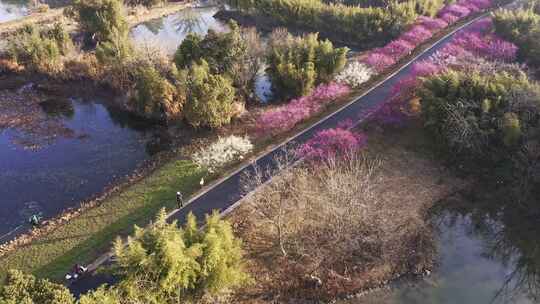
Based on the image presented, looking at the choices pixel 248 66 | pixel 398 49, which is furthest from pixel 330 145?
pixel 398 49

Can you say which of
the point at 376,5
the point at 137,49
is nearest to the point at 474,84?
the point at 137,49

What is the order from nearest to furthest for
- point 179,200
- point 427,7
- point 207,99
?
point 179,200, point 207,99, point 427,7

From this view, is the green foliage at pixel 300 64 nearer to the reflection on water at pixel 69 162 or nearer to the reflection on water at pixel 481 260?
the reflection on water at pixel 69 162

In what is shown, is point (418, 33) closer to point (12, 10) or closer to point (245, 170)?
point (245, 170)

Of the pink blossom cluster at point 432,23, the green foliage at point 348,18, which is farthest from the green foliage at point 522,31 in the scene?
the green foliage at point 348,18

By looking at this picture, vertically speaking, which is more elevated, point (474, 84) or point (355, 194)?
point (474, 84)

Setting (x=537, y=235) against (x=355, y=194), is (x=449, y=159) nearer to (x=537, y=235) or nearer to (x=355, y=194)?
(x=537, y=235)

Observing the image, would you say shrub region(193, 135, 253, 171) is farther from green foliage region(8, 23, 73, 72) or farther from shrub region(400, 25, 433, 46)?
shrub region(400, 25, 433, 46)
